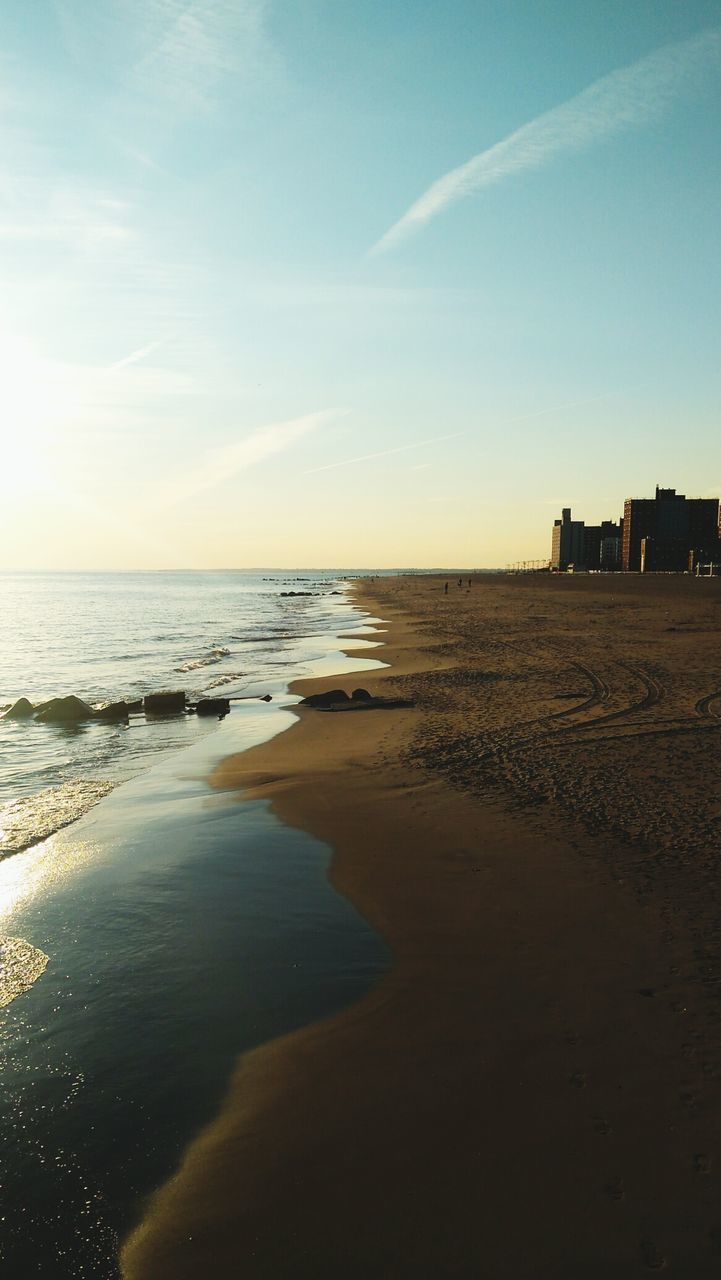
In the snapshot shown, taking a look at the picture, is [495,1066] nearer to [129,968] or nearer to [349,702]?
[129,968]

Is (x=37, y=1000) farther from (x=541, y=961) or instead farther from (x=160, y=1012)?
(x=541, y=961)

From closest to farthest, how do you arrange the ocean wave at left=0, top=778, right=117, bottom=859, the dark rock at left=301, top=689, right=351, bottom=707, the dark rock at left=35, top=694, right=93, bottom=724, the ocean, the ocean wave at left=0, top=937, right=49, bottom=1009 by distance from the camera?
the ocean < the ocean wave at left=0, top=937, right=49, bottom=1009 < the ocean wave at left=0, top=778, right=117, bottom=859 < the dark rock at left=301, top=689, right=351, bottom=707 < the dark rock at left=35, top=694, right=93, bottom=724

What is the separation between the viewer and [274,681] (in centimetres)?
2503

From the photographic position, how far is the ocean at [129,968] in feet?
13.4

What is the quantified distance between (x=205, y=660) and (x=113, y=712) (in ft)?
41.6

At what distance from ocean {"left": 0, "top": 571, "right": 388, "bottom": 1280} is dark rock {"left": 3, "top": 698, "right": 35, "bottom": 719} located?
17.6 feet

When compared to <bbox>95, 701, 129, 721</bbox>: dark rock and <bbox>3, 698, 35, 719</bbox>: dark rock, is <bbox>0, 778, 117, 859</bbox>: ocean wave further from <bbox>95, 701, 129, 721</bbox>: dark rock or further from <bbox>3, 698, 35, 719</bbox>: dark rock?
<bbox>3, 698, 35, 719</bbox>: dark rock

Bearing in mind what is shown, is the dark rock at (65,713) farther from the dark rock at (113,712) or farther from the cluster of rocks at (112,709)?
the dark rock at (113,712)

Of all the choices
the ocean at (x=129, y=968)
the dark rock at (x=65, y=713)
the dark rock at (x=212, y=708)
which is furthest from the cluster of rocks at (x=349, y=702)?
the dark rock at (x=65, y=713)

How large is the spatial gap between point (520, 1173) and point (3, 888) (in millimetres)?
6714

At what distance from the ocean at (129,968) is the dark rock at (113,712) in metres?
4.28

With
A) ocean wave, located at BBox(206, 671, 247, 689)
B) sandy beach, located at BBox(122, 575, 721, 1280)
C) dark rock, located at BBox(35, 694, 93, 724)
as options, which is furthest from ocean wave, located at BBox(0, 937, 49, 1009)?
ocean wave, located at BBox(206, 671, 247, 689)

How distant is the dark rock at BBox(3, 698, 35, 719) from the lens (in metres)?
20.1

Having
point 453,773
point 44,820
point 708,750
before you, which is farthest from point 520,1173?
point 708,750
